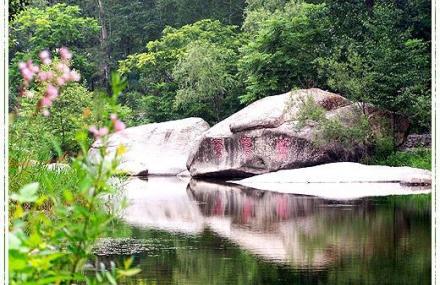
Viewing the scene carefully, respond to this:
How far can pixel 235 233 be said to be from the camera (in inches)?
362

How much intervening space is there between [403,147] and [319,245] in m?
11.3

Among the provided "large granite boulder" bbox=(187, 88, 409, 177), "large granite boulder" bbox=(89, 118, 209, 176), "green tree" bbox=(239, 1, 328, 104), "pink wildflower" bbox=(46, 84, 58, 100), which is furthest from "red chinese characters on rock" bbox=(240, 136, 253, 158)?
"pink wildflower" bbox=(46, 84, 58, 100)

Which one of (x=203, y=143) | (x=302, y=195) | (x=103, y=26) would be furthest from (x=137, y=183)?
(x=103, y=26)

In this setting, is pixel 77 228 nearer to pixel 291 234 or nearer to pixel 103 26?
pixel 291 234

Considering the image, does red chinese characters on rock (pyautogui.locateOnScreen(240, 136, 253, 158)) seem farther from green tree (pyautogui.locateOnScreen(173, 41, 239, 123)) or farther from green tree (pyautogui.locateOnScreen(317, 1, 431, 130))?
green tree (pyautogui.locateOnScreen(173, 41, 239, 123))

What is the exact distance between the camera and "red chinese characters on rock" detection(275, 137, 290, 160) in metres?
17.8

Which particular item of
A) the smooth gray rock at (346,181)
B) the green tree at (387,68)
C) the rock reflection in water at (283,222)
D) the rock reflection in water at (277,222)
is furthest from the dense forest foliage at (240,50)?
the rock reflection in water at (277,222)

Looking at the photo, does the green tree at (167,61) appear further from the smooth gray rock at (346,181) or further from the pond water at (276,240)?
the pond water at (276,240)

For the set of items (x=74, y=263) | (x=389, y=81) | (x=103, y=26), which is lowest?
(x=74, y=263)

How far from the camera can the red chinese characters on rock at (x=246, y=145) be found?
731 inches

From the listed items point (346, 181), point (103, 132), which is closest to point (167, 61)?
point (346, 181)

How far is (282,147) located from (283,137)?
0.74ft

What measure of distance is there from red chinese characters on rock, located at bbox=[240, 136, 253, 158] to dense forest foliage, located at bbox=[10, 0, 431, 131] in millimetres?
2337

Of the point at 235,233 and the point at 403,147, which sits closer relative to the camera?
the point at 235,233
